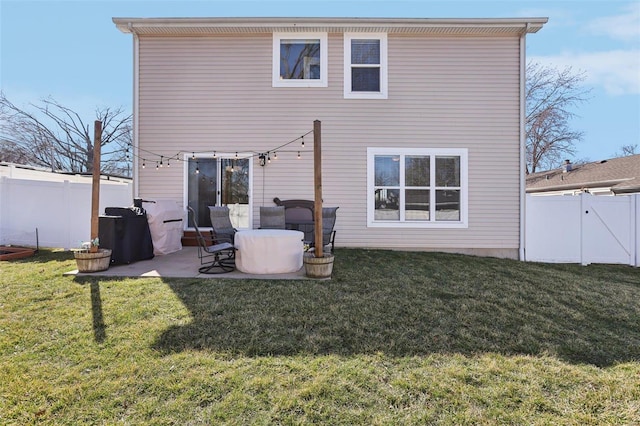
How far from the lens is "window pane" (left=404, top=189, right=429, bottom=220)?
7.39 m

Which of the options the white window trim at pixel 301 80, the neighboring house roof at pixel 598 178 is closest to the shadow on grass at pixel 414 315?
the white window trim at pixel 301 80

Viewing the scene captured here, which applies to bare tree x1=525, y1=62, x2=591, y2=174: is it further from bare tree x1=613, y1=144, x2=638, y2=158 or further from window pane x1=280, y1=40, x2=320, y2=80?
window pane x1=280, y1=40, x2=320, y2=80

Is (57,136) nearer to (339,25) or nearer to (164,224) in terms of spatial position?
(164,224)

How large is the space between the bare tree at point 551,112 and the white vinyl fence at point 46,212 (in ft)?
65.3

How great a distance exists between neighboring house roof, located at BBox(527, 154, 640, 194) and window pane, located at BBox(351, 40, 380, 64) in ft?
30.9

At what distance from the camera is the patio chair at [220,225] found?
6000mm

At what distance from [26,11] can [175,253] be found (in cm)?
1594

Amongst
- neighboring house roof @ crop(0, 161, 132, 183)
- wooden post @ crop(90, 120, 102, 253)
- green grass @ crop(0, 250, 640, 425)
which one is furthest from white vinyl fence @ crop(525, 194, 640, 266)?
neighboring house roof @ crop(0, 161, 132, 183)

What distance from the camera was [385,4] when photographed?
8133 millimetres

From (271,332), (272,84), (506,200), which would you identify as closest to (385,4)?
(272,84)

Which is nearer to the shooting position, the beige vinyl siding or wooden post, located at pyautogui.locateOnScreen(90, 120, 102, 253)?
wooden post, located at pyautogui.locateOnScreen(90, 120, 102, 253)

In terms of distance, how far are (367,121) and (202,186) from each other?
167 inches

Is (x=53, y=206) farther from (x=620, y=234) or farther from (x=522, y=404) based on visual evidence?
(x=620, y=234)

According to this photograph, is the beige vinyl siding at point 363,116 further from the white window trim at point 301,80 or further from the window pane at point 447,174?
the window pane at point 447,174
